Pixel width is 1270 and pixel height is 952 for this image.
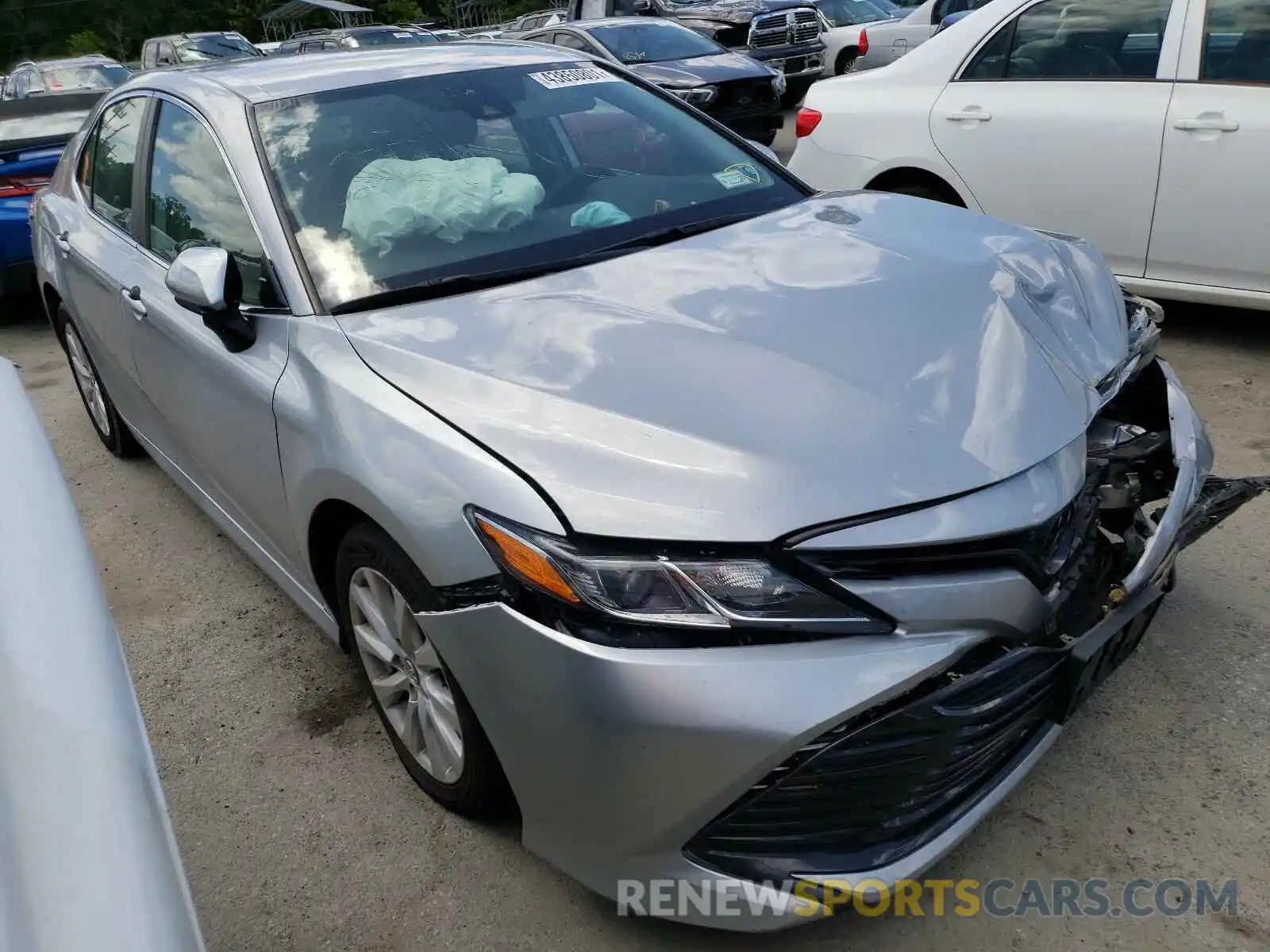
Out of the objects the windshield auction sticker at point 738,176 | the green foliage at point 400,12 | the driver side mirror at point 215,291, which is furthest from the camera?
the green foliage at point 400,12

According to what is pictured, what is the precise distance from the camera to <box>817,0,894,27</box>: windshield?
51.0 ft

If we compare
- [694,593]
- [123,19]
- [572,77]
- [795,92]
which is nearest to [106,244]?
[572,77]

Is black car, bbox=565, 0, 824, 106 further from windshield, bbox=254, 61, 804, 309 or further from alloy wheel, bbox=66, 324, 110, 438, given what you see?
windshield, bbox=254, 61, 804, 309

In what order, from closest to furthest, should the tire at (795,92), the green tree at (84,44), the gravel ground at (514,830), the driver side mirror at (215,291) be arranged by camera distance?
1. the gravel ground at (514,830)
2. the driver side mirror at (215,291)
3. the tire at (795,92)
4. the green tree at (84,44)

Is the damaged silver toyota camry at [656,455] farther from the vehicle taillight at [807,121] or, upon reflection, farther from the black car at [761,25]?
the black car at [761,25]

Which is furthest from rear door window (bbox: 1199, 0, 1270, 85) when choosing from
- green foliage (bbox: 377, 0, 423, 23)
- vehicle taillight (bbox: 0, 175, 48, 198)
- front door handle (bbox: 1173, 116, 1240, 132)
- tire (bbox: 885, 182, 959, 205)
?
green foliage (bbox: 377, 0, 423, 23)

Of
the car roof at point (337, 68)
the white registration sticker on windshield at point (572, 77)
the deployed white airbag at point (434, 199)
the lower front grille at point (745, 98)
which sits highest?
the car roof at point (337, 68)

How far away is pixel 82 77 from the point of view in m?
15.1

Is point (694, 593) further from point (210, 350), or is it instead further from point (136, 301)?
point (136, 301)

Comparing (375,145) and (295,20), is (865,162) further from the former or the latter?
(295,20)

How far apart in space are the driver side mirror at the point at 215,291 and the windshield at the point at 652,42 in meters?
8.52

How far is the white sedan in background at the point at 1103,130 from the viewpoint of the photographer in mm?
4102

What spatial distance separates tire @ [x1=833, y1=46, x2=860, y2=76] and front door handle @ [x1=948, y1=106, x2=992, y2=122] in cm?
999

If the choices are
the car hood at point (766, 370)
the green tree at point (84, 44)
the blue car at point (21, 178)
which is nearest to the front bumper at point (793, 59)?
the blue car at point (21, 178)
